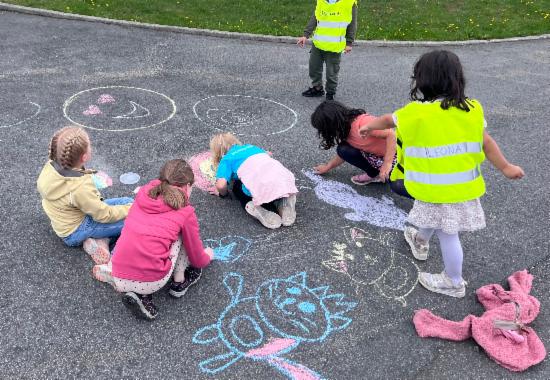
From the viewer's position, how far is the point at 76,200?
3.20 m

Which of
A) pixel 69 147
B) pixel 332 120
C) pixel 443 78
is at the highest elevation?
pixel 443 78

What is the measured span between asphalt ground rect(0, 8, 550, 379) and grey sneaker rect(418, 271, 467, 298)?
0.06 metres

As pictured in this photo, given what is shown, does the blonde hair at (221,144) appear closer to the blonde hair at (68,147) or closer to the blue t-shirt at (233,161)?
the blue t-shirt at (233,161)

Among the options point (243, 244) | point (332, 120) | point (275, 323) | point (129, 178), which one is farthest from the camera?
point (129, 178)

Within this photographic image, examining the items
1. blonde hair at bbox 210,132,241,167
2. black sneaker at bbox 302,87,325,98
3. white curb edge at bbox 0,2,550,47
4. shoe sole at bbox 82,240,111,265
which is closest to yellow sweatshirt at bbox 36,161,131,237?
shoe sole at bbox 82,240,111,265

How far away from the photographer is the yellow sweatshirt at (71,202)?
10.5ft

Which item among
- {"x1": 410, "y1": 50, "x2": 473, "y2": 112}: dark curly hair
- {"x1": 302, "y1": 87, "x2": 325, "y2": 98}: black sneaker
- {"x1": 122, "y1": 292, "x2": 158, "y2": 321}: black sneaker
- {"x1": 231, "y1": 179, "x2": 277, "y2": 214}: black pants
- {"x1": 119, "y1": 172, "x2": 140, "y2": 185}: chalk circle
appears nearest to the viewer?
{"x1": 410, "y1": 50, "x2": 473, "y2": 112}: dark curly hair

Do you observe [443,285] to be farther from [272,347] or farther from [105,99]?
[105,99]

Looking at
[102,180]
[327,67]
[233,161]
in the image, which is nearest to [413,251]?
[233,161]

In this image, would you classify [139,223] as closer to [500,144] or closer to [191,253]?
[191,253]

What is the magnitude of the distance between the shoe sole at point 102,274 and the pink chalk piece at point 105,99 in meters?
2.83

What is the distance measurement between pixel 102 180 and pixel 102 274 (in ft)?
4.14

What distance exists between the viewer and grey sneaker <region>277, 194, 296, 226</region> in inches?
149

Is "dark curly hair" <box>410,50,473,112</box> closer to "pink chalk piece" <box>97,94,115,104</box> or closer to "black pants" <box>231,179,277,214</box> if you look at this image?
"black pants" <box>231,179,277,214</box>
